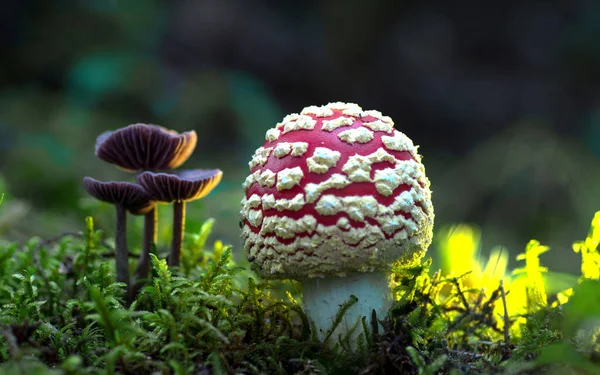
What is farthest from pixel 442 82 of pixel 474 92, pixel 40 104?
pixel 40 104

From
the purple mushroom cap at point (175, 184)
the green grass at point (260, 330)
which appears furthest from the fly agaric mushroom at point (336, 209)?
the purple mushroom cap at point (175, 184)

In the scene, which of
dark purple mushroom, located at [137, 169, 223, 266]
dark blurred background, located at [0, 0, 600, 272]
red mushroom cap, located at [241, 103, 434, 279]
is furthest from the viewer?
dark blurred background, located at [0, 0, 600, 272]

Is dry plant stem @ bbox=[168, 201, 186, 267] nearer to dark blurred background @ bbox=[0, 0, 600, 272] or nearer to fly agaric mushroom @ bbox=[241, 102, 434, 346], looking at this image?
fly agaric mushroom @ bbox=[241, 102, 434, 346]

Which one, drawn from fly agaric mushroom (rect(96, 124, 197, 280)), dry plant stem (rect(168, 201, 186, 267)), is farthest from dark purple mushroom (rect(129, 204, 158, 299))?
dry plant stem (rect(168, 201, 186, 267))

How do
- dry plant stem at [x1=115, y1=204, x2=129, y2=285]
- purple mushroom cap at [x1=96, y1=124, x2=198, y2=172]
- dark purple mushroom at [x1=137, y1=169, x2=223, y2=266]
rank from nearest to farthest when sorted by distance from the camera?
dark purple mushroom at [x1=137, y1=169, x2=223, y2=266], purple mushroom cap at [x1=96, y1=124, x2=198, y2=172], dry plant stem at [x1=115, y1=204, x2=129, y2=285]

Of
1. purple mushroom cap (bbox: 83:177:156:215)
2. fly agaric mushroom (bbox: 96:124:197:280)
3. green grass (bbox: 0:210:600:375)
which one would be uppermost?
fly agaric mushroom (bbox: 96:124:197:280)

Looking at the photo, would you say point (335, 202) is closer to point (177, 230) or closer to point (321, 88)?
point (177, 230)

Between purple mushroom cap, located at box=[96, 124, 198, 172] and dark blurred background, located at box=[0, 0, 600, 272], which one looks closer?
purple mushroom cap, located at box=[96, 124, 198, 172]

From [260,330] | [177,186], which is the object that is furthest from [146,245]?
[260,330]

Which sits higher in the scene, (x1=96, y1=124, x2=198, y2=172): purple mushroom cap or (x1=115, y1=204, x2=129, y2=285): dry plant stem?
(x1=96, y1=124, x2=198, y2=172): purple mushroom cap
